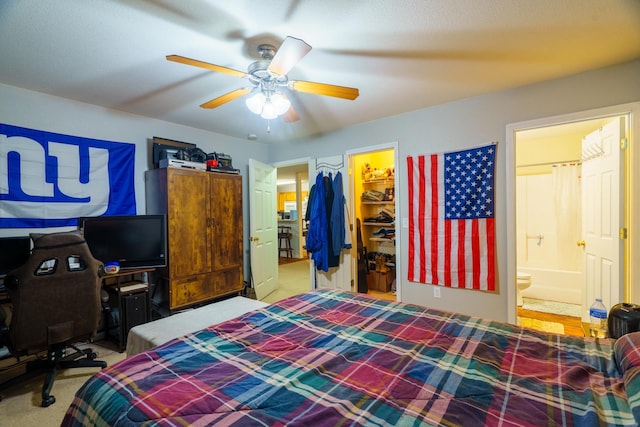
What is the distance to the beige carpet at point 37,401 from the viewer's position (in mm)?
1718

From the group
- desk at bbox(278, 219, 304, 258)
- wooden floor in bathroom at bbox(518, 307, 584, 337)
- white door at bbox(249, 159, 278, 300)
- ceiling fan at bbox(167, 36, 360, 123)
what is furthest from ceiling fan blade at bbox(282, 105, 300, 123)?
desk at bbox(278, 219, 304, 258)

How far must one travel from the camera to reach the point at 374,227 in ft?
15.2

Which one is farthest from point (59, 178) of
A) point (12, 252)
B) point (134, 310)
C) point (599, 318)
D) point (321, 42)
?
point (599, 318)

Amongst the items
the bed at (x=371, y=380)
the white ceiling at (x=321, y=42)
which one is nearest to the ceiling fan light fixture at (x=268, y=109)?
the white ceiling at (x=321, y=42)

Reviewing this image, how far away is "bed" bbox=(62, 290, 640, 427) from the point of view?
32.2 inches

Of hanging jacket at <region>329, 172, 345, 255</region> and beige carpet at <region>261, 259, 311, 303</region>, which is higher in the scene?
hanging jacket at <region>329, 172, 345, 255</region>

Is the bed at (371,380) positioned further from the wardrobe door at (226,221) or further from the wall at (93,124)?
the wall at (93,124)

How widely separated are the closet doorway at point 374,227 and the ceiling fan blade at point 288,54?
253 cm

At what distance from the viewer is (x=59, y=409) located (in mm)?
1820

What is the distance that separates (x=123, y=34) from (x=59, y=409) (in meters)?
2.42

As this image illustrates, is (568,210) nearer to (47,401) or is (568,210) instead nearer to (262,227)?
(262,227)

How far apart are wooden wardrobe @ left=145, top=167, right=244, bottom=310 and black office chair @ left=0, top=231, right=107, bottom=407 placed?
95 centimetres

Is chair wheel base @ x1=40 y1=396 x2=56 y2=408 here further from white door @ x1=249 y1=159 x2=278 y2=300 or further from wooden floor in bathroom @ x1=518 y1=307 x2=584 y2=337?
wooden floor in bathroom @ x1=518 y1=307 x2=584 y2=337

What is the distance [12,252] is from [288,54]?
2.61 metres
